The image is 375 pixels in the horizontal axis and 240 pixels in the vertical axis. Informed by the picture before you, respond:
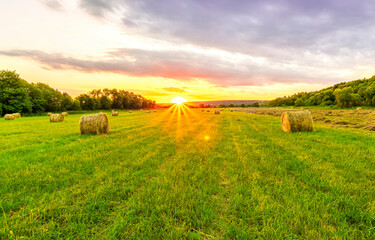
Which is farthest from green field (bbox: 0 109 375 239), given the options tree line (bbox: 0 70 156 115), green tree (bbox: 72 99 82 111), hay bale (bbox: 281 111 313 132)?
green tree (bbox: 72 99 82 111)

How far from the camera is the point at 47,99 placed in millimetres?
74688

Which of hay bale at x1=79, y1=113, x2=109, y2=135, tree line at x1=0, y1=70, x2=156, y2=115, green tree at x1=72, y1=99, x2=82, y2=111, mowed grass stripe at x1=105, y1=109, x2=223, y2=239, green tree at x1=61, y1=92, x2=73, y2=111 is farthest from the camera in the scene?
green tree at x1=72, y1=99, x2=82, y2=111

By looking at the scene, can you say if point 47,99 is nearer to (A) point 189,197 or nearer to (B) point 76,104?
(B) point 76,104

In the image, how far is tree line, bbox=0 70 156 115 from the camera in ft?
172

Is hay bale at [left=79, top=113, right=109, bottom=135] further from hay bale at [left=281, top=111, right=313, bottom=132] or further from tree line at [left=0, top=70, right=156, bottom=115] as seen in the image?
tree line at [left=0, top=70, right=156, bottom=115]

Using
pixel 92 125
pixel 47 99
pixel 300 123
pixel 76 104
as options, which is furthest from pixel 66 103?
pixel 300 123

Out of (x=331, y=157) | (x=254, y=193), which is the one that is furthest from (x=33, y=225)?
(x=331, y=157)

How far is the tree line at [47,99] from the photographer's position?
52281 mm

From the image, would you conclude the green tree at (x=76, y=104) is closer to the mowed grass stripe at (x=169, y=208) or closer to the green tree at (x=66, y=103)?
the green tree at (x=66, y=103)

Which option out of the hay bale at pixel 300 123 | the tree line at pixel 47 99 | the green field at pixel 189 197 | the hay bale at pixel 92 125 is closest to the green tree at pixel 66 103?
the tree line at pixel 47 99

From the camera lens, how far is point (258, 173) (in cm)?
504

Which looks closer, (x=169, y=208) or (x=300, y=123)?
(x=169, y=208)

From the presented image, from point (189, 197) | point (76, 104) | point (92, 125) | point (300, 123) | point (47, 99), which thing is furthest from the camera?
point (76, 104)

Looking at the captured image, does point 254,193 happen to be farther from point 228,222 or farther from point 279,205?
point 228,222
